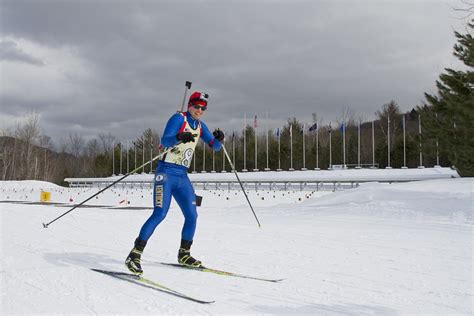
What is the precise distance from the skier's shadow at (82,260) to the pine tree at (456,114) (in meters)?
17.6

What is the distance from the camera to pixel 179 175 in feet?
19.0

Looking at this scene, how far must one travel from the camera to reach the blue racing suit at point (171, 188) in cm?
550

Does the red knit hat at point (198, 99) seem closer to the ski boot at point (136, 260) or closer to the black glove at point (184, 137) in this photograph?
the black glove at point (184, 137)

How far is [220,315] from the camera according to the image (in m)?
3.47

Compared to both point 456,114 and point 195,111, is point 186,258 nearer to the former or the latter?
point 195,111

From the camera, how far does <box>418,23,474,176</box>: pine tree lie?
19.5m

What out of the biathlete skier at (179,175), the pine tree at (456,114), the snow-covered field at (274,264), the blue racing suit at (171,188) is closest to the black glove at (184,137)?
the biathlete skier at (179,175)

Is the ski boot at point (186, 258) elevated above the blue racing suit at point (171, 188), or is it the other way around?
the blue racing suit at point (171, 188)

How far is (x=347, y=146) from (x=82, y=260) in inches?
2261

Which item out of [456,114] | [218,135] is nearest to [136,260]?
[218,135]

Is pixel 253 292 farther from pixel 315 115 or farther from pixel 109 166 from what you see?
pixel 315 115

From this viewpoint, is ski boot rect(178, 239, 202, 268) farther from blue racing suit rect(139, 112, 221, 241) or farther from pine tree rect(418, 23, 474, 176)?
pine tree rect(418, 23, 474, 176)

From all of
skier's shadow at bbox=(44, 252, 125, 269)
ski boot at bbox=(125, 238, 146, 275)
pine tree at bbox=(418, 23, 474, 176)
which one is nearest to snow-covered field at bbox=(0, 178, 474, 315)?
skier's shadow at bbox=(44, 252, 125, 269)

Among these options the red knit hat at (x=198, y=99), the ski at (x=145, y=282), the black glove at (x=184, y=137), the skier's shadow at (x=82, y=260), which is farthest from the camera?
the red knit hat at (x=198, y=99)
